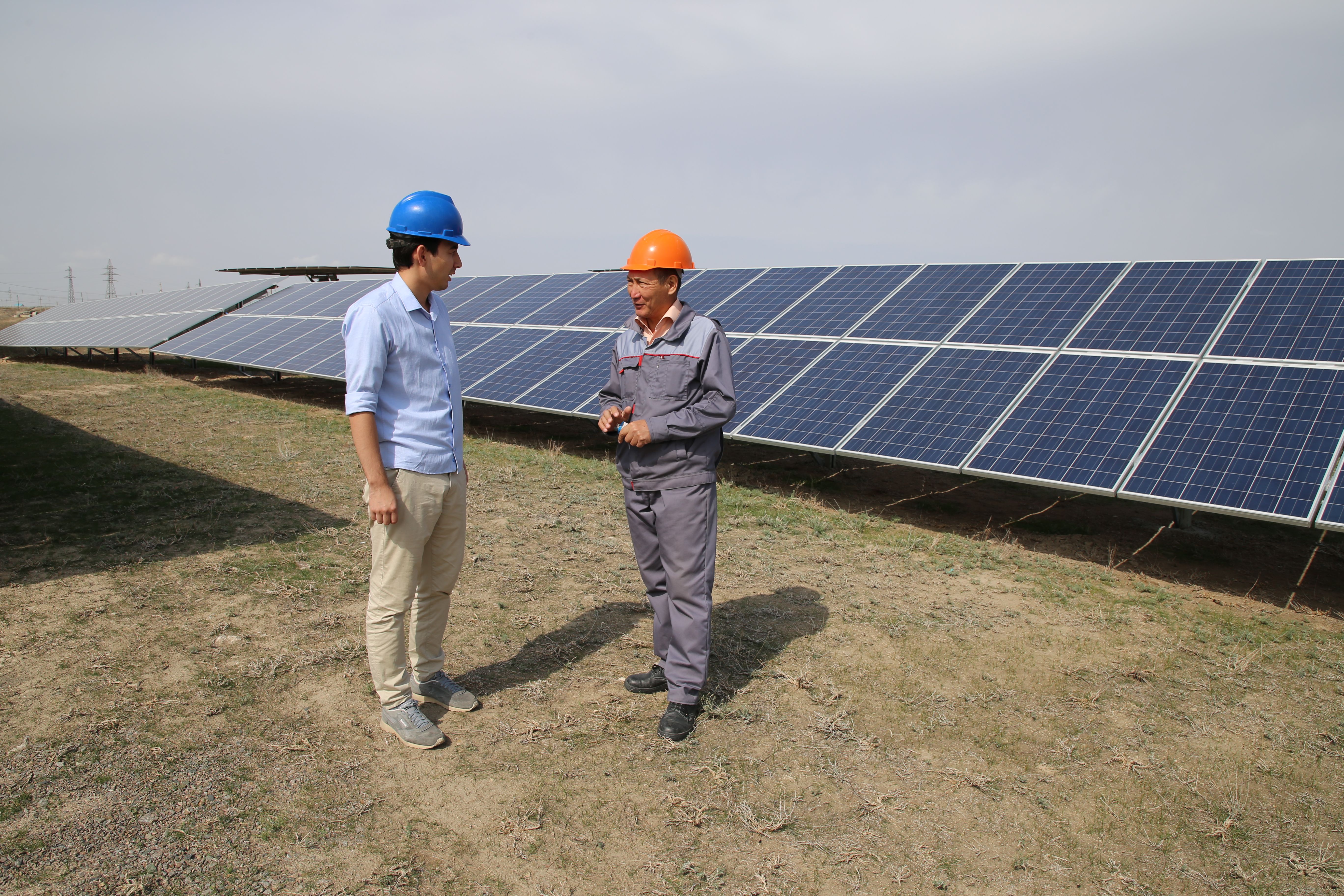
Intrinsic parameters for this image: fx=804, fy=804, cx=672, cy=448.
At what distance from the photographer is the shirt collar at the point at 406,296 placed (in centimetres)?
357

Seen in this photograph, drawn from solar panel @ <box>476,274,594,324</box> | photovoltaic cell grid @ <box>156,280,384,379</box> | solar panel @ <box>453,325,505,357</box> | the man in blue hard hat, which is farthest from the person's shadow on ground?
photovoltaic cell grid @ <box>156,280,384,379</box>

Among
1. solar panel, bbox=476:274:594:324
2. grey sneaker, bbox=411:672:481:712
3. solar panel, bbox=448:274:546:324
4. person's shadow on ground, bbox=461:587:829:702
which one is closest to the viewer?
grey sneaker, bbox=411:672:481:712

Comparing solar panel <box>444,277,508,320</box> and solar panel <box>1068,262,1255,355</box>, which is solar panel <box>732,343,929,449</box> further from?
solar panel <box>444,277,508,320</box>

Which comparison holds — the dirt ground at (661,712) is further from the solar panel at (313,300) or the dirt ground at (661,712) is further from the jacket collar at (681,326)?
the solar panel at (313,300)

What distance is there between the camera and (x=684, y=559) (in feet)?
12.7

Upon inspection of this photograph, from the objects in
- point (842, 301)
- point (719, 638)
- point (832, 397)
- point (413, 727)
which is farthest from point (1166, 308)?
point (413, 727)

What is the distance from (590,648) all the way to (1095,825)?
278 centimetres

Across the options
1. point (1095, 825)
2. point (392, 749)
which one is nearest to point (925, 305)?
point (1095, 825)

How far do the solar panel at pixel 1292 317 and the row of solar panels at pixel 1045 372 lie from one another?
0.06ft

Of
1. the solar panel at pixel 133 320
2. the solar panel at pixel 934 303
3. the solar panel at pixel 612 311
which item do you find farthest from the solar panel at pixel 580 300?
the solar panel at pixel 133 320

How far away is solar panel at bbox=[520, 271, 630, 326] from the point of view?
13133mm

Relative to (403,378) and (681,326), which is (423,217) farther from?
(681,326)

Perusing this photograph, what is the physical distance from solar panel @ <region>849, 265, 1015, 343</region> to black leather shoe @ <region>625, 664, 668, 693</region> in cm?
608

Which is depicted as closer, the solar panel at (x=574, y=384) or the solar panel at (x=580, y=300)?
the solar panel at (x=574, y=384)
